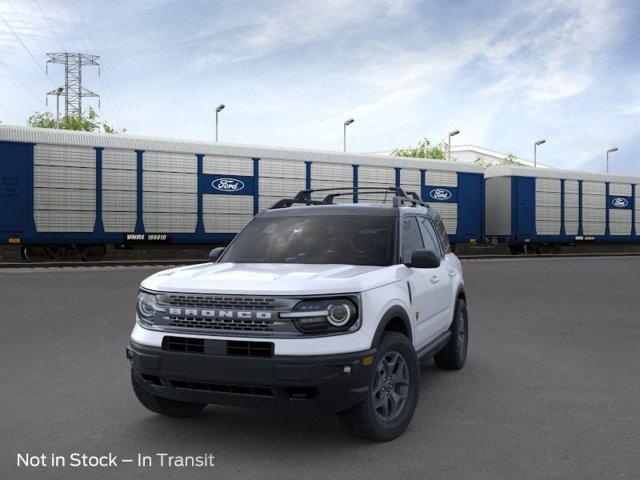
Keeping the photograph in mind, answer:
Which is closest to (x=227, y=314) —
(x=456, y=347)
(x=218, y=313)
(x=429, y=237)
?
(x=218, y=313)

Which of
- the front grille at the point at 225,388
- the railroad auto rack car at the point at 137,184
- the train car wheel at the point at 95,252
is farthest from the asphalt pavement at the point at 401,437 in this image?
the train car wheel at the point at 95,252

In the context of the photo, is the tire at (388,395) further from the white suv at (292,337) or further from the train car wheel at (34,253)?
the train car wheel at (34,253)

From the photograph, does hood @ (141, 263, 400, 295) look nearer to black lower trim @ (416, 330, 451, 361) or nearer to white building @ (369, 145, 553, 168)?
black lower trim @ (416, 330, 451, 361)

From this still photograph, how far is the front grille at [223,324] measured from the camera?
409 centimetres

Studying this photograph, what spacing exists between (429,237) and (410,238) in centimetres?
74

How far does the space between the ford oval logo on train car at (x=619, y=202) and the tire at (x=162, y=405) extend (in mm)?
35619

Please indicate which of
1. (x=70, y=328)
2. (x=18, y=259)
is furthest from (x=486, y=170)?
(x=70, y=328)

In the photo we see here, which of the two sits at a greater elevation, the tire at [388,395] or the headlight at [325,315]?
the headlight at [325,315]

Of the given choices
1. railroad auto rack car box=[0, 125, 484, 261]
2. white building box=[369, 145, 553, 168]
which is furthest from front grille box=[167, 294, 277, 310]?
white building box=[369, 145, 553, 168]

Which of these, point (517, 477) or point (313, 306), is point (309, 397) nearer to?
point (313, 306)

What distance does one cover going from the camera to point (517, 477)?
3846 millimetres

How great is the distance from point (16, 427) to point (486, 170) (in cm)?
3105

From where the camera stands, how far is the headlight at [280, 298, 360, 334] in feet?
13.3

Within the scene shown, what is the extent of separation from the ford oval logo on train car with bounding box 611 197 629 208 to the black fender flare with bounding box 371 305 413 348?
34863 millimetres
